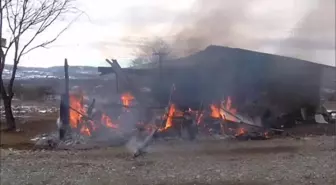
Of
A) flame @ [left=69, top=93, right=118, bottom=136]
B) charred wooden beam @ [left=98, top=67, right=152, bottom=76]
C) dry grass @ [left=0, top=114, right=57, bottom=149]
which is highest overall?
charred wooden beam @ [left=98, top=67, right=152, bottom=76]

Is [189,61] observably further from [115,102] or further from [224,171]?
[224,171]

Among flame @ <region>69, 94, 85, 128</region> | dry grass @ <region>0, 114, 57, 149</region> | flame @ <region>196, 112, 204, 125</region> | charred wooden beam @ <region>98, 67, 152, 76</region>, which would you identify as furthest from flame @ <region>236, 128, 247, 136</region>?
dry grass @ <region>0, 114, 57, 149</region>

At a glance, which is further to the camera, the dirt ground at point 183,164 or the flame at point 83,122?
the flame at point 83,122

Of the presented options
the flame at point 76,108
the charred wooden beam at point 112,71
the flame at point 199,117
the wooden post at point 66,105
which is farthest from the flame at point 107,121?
the flame at point 199,117

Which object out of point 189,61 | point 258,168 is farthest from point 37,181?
point 189,61

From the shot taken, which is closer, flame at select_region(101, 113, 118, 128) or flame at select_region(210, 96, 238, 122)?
flame at select_region(101, 113, 118, 128)

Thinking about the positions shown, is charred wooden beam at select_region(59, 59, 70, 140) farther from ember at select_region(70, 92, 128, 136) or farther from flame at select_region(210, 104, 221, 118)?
flame at select_region(210, 104, 221, 118)

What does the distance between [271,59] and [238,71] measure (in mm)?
1314

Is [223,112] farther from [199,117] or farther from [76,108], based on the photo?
[76,108]

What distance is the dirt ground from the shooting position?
22.5 ft

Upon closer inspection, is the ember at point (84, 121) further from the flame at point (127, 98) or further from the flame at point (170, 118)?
the flame at point (170, 118)

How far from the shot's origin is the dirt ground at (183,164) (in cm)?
686

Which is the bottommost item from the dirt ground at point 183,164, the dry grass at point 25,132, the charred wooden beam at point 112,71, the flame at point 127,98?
the dirt ground at point 183,164

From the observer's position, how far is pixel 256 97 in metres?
14.8
